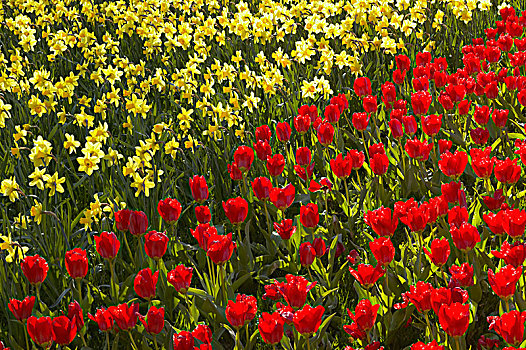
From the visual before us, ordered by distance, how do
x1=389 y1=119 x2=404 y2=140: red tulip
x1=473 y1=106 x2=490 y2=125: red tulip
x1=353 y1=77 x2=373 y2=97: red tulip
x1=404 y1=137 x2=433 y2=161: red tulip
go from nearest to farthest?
x1=404 y1=137 x2=433 y2=161: red tulip, x1=389 y1=119 x2=404 y2=140: red tulip, x1=473 y1=106 x2=490 y2=125: red tulip, x1=353 y1=77 x2=373 y2=97: red tulip

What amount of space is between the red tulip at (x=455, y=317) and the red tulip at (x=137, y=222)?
1.18 meters

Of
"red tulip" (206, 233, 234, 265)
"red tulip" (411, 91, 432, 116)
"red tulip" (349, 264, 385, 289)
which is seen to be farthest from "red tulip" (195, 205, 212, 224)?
"red tulip" (411, 91, 432, 116)

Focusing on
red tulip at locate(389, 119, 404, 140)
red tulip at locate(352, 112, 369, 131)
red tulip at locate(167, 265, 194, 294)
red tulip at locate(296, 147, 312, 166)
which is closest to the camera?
red tulip at locate(167, 265, 194, 294)

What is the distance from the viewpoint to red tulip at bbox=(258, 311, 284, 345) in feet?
5.94

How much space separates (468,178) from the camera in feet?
11.1

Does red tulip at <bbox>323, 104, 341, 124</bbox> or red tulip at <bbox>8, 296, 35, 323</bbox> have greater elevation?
red tulip at <bbox>323, 104, 341, 124</bbox>

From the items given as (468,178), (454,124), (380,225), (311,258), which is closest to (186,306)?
(311,258)

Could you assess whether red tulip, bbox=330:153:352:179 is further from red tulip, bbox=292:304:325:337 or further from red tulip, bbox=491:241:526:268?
red tulip, bbox=292:304:325:337

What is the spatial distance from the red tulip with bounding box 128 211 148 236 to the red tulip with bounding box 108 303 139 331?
1.73 feet

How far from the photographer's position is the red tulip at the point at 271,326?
71.2 inches

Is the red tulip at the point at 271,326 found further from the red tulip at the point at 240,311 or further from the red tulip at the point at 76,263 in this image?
the red tulip at the point at 76,263

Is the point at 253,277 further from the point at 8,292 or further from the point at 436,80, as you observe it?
the point at 436,80

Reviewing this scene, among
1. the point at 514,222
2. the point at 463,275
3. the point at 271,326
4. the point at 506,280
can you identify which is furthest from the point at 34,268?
the point at 514,222

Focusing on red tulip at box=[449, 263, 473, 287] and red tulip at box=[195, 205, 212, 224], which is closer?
red tulip at box=[449, 263, 473, 287]
